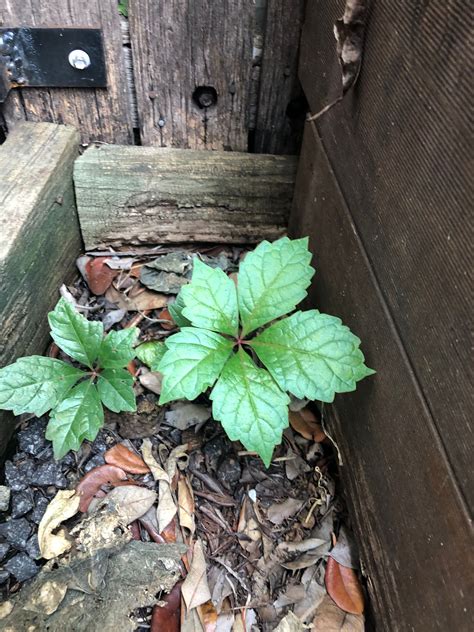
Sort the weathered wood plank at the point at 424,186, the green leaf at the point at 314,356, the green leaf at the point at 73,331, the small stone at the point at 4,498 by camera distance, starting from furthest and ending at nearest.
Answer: the green leaf at the point at 73,331 < the small stone at the point at 4,498 < the green leaf at the point at 314,356 < the weathered wood plank at the point at 424,186

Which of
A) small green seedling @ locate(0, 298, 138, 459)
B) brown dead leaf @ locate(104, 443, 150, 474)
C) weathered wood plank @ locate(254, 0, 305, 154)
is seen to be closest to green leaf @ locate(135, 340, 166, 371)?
small green seedling @ locate(0, 298, 138, 459)

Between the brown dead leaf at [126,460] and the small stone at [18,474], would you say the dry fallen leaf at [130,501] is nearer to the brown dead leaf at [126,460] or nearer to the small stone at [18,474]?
the brown dead leaf at [126,460]

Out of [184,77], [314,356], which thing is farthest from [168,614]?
[184,77]

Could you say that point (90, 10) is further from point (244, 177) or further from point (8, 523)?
point (8, 523)

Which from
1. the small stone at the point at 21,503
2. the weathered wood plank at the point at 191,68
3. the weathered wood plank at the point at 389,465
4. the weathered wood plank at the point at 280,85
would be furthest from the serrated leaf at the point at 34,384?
the weathered wood plank at the point at 280,85

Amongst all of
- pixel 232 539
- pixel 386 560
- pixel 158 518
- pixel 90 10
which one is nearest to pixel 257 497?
pixel 232 539

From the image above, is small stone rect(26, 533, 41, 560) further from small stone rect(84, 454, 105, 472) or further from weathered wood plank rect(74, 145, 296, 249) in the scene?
weathered wood plank rect(74, 145, 296, 249)

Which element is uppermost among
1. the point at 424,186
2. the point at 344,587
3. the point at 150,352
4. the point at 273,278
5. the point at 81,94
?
the point at 424,186

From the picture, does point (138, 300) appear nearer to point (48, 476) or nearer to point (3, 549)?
point (48, 476)
